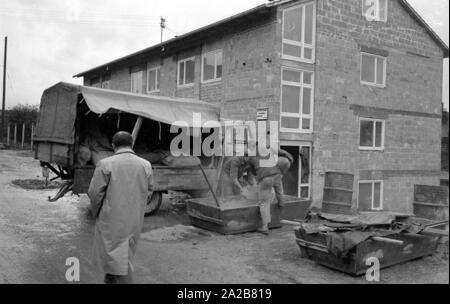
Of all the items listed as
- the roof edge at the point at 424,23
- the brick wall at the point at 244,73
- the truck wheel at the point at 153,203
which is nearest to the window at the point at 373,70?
the roof edge at the point at 424,23

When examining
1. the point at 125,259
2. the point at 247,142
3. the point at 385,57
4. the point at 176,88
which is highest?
the point at 385,57

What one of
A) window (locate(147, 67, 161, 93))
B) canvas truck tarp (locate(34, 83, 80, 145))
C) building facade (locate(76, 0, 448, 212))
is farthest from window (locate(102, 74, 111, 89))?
canvas truck tarp (locate(34, 83, 80, 145))

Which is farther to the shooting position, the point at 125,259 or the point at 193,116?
the point at 193,116

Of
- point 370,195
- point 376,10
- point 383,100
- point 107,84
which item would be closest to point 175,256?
point 370,195

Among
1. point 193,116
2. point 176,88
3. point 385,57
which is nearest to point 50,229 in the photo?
point 193,116

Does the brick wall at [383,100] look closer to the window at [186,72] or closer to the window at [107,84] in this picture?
the window at [186,72]

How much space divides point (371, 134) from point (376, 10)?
181 inches

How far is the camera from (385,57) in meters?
16.0

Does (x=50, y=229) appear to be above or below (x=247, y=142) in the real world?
below

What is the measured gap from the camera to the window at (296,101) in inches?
533

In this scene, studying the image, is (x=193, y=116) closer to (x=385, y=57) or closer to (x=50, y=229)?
(x=50, y=229)

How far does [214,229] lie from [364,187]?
29.2 feet
